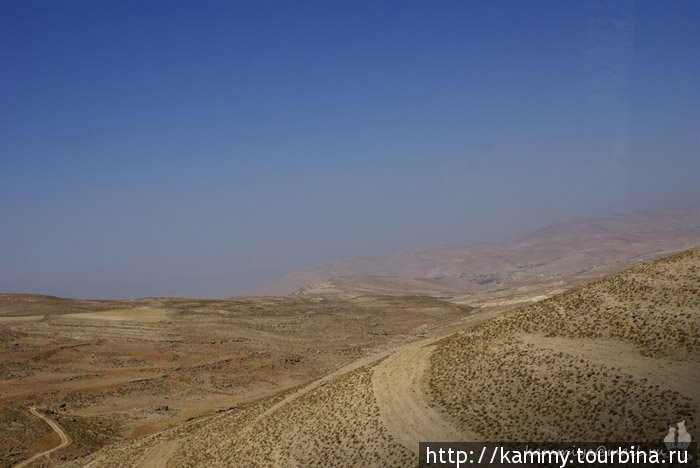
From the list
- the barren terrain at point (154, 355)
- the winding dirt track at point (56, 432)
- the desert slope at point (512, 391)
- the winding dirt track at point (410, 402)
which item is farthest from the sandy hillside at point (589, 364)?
the barren terrain at point (154, 355)

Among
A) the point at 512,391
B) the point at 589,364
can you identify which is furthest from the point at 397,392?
the point at 589,364

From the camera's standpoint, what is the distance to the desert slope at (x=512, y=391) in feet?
51.8

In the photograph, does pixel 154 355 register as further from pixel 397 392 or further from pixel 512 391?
pixel 512 391

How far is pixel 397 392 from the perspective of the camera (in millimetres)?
21656

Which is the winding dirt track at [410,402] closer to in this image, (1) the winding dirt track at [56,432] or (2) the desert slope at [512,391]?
(2) the desert slope at [512,391]

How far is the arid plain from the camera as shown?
53.9ft

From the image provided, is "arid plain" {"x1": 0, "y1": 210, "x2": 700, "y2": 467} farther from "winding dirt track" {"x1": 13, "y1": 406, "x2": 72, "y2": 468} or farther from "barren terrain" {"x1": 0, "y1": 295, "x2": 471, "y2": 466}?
"barren terrain" {"x1": 0, "y1": 295, "x2": 471, "y2": 466}

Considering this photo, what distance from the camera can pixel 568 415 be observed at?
16016 millimetres

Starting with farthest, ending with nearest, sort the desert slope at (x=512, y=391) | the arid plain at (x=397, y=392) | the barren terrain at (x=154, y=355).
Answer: the barren terrain at (x=154, y=355) → the arid plain at (x=397, y=392) → the desert slope at (x=512, y=391)

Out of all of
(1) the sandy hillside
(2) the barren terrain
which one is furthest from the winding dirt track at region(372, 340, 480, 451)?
(2) the barren terrain

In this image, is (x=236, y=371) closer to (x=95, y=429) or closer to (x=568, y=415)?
(x=95, y=429)

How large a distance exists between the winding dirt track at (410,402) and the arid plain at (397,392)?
0.07m

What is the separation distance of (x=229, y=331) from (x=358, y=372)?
35293 millimetres

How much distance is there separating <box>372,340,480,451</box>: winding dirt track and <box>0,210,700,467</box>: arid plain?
7 cm
